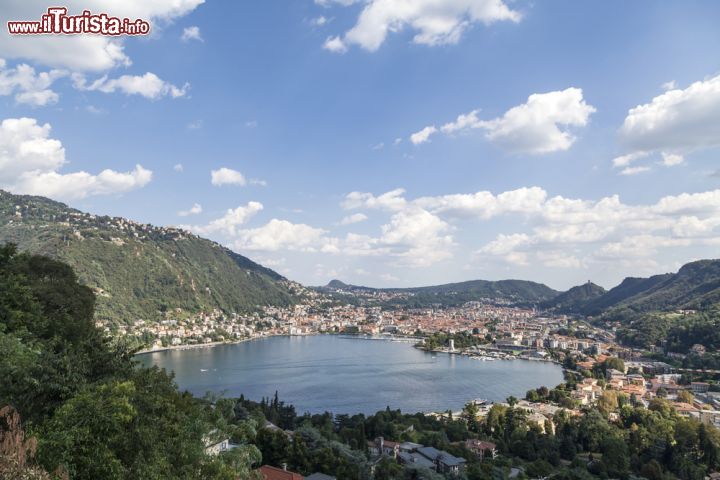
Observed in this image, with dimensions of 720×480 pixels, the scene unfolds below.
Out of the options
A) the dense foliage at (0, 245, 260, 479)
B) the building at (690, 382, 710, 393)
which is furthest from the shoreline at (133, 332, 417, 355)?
the dense foliage at (0, 245, 260, 479)

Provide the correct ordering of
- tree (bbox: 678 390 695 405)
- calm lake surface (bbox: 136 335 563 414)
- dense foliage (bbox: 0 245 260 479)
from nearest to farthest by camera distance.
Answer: dense foliage (bbox: 0 245 260 479) → calm lake surface (bbox: 136 335 563 414) → tree (bbox: 678 390 695 405)

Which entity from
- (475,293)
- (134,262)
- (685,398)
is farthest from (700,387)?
(475,293)

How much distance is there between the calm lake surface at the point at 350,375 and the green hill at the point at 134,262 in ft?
41.2

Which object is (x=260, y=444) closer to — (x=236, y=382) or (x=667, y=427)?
(x=667, y=427)

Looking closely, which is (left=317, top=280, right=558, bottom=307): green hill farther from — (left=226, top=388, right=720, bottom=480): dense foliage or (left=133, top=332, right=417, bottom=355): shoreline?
(left=226, top=388, right=720, bottom=480): dense foliage

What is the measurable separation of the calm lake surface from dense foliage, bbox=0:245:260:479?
705 inches

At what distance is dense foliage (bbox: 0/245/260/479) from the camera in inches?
119

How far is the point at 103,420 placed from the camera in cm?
322

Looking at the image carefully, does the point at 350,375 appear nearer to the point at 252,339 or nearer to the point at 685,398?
the point at 685,398

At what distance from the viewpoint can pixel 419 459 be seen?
1312cm

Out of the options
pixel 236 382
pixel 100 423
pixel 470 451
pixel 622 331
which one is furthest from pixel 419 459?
pixel 622 331

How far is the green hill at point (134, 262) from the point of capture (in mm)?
50906

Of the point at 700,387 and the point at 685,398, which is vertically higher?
the point at 685,398

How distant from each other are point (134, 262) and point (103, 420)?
61.1m
